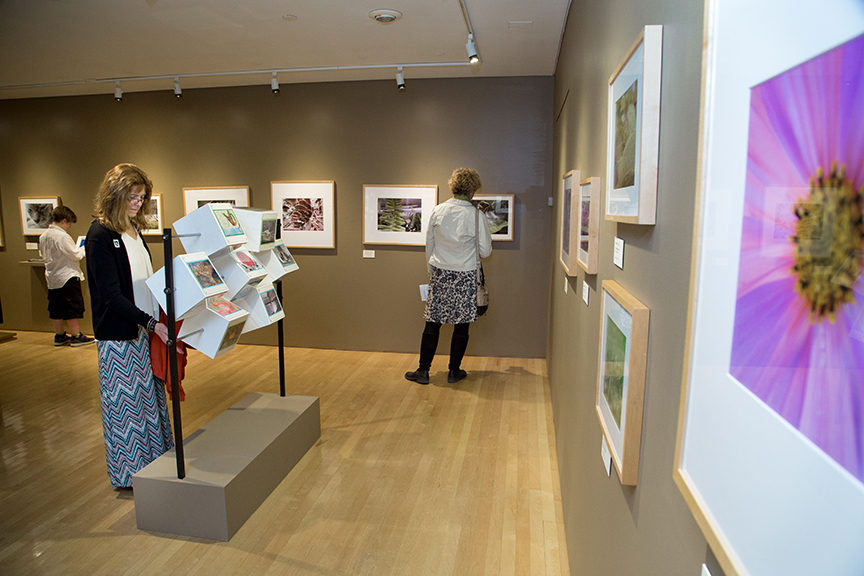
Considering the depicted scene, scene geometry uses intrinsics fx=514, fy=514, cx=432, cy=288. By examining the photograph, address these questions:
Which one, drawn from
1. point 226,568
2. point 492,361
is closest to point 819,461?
point 226,568

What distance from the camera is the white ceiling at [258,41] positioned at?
12.8 feet

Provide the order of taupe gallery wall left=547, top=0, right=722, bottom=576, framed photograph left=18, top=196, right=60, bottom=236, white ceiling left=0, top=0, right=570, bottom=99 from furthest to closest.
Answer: framed photograph left=18, top=196, right=60, bottom=236 < white ceiling left=0, top=0, right=570, bottom=99 < taupe gallery wall left=547, top=0, right=722, bottom=576

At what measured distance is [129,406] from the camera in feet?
9.84

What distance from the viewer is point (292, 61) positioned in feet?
17.3

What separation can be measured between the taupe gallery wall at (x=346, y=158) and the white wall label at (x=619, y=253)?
437 centimetres

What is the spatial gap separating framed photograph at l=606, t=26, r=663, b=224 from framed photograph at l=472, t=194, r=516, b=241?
437 cm

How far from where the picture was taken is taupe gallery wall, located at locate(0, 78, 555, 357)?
5840 millimetres

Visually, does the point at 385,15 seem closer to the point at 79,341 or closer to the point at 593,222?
the point at 593,222

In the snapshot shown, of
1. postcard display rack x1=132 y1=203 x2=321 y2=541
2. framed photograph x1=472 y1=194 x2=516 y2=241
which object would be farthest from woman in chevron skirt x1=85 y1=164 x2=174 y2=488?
framed photograph x1=472 y1=194 x2=516 y2=241

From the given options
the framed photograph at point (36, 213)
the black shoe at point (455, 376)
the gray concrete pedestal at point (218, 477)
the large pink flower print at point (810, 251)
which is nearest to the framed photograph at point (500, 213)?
the black shoe at point (455, 376)

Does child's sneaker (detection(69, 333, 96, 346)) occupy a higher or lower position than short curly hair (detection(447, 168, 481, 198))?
lower

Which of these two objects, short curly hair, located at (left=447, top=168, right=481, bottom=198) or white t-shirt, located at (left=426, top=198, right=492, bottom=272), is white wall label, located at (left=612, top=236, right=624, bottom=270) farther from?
short curly hair, located at (left=447, top=168, right=481, bottom=198)

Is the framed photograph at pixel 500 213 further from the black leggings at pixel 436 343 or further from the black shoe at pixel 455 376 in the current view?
the black shoe at pixel 455 376

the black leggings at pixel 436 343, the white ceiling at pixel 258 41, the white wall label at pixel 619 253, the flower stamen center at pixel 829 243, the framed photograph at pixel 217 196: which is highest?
the white ceiling at pixel 258 41
